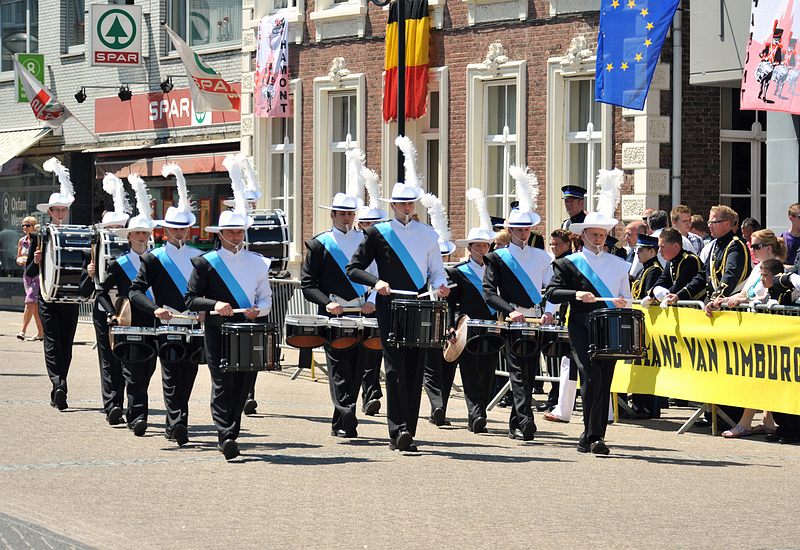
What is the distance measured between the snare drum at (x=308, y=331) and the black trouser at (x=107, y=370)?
5.63 ft

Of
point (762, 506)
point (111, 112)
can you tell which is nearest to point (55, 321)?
point (762, 506)

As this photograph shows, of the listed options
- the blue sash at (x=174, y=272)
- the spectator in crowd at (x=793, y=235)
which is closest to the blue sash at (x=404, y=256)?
the blue sash at (x=174, y=272)

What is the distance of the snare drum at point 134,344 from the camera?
13.7 metres

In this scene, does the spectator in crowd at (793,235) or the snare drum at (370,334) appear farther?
the spectator in crowd at (793,235)

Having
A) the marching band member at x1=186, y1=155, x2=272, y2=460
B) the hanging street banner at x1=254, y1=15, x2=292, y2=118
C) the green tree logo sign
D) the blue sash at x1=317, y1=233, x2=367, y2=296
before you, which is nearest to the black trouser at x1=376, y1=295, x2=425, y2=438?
the marching band member at x1=186, y1=155, x2=272, y2=460

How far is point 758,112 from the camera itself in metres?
22.2

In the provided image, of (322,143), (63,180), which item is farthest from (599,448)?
(322,143)

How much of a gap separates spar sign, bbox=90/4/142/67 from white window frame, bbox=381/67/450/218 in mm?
7509

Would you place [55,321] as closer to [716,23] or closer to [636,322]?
[636,322]

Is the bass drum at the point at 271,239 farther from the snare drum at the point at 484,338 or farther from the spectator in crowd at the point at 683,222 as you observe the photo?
the snare drum at the point at 484,338

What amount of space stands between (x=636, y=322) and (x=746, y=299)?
1.76 metres

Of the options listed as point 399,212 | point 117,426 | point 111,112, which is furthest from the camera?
point 111,112

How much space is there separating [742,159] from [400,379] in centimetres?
1048

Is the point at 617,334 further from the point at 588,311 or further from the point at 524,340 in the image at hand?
the point at 524,340
